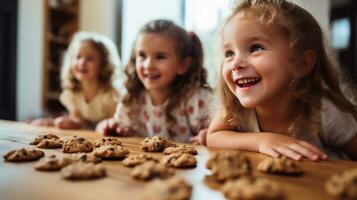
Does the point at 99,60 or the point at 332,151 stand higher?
the point at 99,60

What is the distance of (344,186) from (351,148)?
2.39ft

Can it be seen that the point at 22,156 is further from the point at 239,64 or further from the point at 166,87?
the point at 166,87

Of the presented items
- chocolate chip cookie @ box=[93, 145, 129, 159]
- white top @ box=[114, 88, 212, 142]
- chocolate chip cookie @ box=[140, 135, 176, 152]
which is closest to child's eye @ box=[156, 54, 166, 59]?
white top @ box=[114, 88, 212, 142]

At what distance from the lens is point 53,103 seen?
12.3 ft

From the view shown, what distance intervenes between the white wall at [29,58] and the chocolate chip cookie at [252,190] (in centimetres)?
331

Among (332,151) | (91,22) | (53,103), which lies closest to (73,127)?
(332,151)

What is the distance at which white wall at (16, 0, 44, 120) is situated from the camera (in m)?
3.33

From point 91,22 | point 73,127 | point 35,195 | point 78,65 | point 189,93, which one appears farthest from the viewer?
point 91,22

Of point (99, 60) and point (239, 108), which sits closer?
point (239, 108)

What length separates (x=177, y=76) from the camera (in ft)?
5.77

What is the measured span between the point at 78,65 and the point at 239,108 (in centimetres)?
150

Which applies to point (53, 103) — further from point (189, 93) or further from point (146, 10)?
point (189, 93)

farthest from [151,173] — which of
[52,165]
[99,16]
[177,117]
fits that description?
[99,16]

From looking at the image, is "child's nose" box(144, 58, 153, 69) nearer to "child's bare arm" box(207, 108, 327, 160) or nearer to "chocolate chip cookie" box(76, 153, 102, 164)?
"child's bare arm" box(207, 108, 327, 160)
